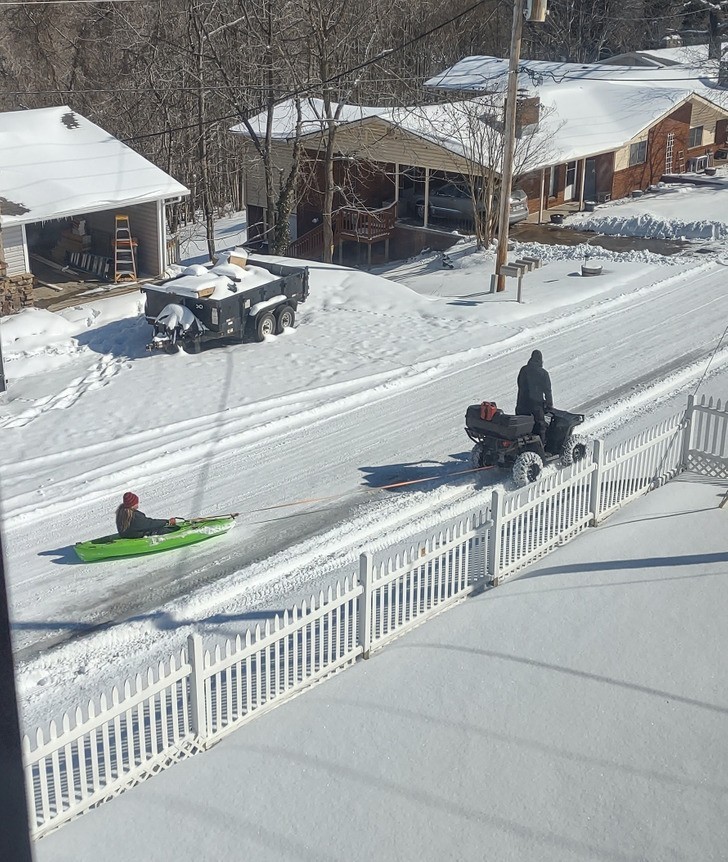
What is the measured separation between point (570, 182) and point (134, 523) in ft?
99.5

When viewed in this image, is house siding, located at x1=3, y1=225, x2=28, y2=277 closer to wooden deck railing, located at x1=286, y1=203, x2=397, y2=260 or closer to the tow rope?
the tow rope

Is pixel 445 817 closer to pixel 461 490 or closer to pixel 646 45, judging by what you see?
pixel 461 490

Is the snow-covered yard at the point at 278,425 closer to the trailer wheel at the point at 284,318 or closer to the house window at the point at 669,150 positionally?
the trailer wheel at the point at 284,318

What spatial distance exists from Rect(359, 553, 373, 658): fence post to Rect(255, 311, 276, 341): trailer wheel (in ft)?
39.4

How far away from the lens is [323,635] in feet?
30.2

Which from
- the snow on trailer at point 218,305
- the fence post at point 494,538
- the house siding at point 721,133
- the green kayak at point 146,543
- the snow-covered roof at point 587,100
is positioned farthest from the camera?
the house siding at point 721,133

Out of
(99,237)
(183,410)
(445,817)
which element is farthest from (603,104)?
(445,817)

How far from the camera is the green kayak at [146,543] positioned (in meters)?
12.0

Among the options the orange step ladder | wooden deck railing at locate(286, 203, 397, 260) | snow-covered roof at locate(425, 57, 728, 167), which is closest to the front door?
snow-covered roof at locate(425, 57, 728, 167)

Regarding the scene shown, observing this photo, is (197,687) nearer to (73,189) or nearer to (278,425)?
(278,425)

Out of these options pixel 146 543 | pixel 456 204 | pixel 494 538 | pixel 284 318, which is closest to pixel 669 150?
pixel 456 204

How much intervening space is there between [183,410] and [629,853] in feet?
38.8

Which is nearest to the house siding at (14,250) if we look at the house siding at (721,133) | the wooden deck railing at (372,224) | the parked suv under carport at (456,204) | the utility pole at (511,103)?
the utility pole at (511,103)

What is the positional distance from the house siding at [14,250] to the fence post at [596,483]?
15477mm
